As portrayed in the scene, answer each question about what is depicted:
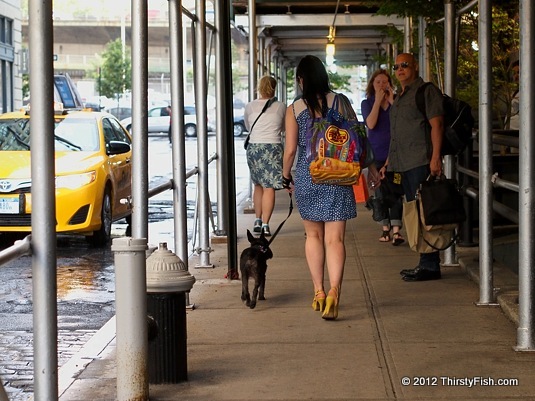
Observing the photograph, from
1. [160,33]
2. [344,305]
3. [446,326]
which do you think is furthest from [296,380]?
[160,33]

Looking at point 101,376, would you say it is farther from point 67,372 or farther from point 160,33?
point 160,33

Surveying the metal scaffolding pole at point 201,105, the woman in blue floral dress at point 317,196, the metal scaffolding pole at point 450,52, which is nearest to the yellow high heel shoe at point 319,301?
the woman in blue floral dress at point 317,196

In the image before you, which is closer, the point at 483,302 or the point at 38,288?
the point at 38,288

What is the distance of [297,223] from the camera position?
14859 mm

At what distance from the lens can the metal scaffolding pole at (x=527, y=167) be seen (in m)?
6.58

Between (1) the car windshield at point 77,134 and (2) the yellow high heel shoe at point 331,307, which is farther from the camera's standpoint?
(1) the car windshield at point 77,134

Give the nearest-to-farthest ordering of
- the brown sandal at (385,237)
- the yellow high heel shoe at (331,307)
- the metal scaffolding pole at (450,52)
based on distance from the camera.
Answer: the yellow high heel shoe at (331,307) → the metal scaffolding pole at (450,52) → the brown sandal at (385,237)

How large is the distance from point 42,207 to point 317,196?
3.47 metres

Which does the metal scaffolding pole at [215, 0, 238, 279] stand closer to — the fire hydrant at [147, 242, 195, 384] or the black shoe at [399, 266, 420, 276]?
the black shoe at [399, 266, 420, 276]

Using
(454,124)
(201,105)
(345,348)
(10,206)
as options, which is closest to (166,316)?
(345,348)

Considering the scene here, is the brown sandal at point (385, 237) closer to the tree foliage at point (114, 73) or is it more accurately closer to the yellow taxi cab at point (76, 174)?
the yellow taxi cab at point (76, 174)

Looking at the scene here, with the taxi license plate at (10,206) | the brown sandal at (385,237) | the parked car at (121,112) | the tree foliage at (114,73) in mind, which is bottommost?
the brown sandal at (385,237)

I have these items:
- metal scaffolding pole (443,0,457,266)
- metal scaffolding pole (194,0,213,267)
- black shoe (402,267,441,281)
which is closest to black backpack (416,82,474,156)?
metal scaffolding pole (443,0,457,266)

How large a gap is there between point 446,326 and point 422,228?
1828 millimetres
